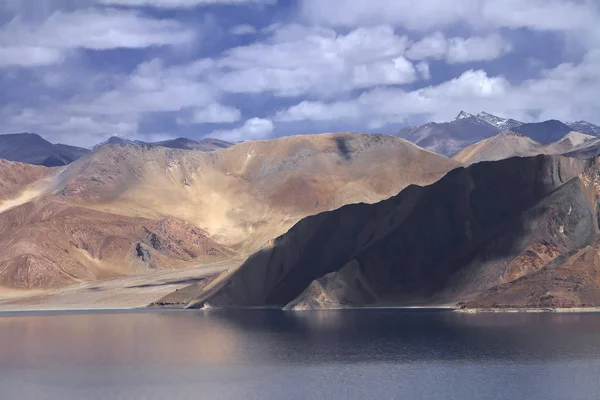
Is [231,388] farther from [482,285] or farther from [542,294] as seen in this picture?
[482,285]

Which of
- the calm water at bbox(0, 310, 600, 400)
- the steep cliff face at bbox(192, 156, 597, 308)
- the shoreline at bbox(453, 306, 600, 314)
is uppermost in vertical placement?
the steep cliff face at bbox(192, 156, 597, 308)

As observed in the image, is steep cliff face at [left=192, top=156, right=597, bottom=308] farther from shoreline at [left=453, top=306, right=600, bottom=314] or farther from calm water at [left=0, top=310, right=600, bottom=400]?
calm water at [left=0, top=310, right=600, bottom=400]

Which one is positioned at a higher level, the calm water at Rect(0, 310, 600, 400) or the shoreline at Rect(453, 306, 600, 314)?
the shoreline at Rect(453, 306, 600, 314)

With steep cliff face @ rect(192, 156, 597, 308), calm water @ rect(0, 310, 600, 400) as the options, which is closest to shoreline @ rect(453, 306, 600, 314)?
calm water @ rect(0, 310, 600, 400)

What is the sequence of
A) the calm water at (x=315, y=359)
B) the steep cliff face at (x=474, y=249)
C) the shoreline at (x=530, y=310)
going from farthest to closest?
the steep cliff face at (x=474, y=249), the shoreline at (x=530, y=310), the calm water at (x=315, y=359)

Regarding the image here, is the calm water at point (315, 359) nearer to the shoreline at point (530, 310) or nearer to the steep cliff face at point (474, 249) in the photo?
the shoreline at point (530, 310)

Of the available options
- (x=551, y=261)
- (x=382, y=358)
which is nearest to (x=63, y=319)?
(x=551, y=261)

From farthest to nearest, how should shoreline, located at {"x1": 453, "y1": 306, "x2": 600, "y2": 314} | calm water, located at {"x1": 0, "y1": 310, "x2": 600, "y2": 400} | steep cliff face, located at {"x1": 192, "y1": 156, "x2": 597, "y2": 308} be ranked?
steep cliff face, located at {"x1": 192, "y1": 156, "x2": 597, "y2": 308}, shoreline, located at {"x1": 453, "y1": 306, "x2": 600, "y2": 314}, calm water, located at {"x1": 0, "y1": 310, "x2": 600, "y2": 400}

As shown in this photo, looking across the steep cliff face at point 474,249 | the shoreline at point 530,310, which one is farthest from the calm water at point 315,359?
the steep cliff face at point 474,249
